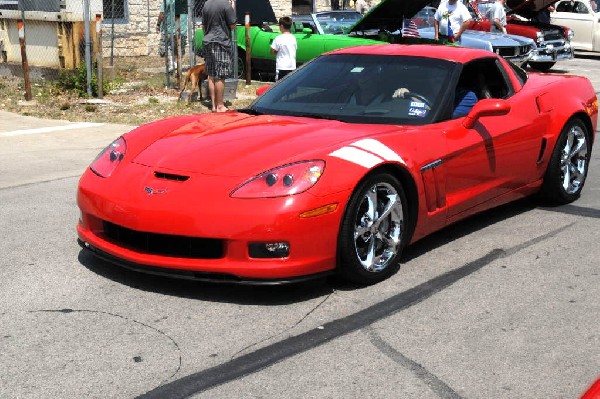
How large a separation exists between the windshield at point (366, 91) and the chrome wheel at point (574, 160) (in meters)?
1.39

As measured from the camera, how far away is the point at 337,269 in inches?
197

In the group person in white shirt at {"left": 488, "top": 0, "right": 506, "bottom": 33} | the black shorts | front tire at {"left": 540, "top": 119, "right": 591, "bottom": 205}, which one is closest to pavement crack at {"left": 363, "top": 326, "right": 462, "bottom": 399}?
front tire at {"left": 540, "top": 119, "right": 591, "bottom": 205}

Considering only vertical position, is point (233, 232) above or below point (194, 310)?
above

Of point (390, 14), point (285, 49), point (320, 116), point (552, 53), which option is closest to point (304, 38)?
point (285, 49)

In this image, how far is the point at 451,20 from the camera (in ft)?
53.7

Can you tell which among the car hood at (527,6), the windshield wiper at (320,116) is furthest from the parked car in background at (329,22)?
the windshield wiper at (320,116)

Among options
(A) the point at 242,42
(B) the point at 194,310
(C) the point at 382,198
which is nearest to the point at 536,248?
(C) the point at 382,198

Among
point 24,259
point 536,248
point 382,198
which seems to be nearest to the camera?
point 382,198

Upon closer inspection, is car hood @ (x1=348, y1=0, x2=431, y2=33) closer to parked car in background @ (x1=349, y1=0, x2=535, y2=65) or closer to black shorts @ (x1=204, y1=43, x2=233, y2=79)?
parked car in background @ (x1=349, y1=0, x2=535, y2=65)

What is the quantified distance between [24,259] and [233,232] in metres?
1.70

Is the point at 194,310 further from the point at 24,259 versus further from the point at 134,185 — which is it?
the point at 24,259

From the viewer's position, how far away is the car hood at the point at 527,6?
19859 mm

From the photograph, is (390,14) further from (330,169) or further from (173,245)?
(173,245)

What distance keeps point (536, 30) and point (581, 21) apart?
4880 mm
